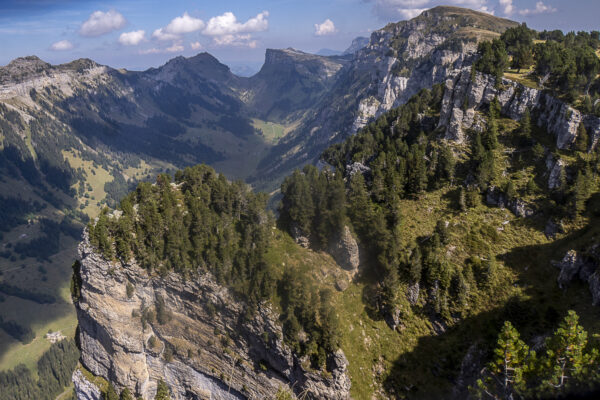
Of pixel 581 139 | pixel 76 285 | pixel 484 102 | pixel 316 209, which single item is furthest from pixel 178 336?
pixel 581 139

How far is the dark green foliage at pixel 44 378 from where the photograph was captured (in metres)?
162

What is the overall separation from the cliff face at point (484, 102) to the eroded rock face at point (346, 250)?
41.3m

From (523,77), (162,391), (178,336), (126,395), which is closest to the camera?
(178,336)

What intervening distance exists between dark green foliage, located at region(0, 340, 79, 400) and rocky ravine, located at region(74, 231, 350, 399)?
435ft

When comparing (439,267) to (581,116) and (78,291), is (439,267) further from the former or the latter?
(78,291)

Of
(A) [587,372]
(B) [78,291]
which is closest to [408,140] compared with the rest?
(A) [587,372]

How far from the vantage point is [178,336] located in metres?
74.6

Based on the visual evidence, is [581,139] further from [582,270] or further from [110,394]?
[110,394]

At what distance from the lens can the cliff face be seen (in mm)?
78812

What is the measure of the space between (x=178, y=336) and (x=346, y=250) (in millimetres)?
45422

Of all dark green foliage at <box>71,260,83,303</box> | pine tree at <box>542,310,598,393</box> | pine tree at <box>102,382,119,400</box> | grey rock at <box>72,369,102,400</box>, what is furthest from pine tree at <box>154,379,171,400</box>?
pine tree at <box>542,310,598,393</box>

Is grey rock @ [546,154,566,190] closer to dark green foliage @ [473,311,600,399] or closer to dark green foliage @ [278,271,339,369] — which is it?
dark green foliage @ [473,311,600,399]

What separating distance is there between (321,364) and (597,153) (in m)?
74.0

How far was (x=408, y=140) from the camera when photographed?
10175 centimetres
